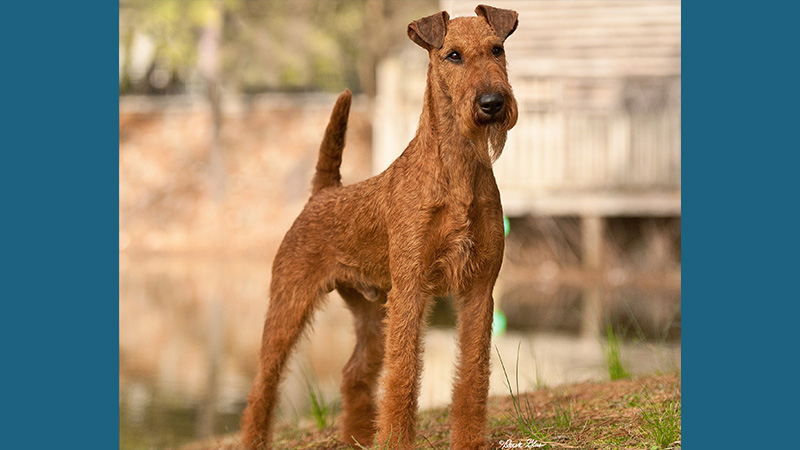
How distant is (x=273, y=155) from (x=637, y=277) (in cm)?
1030

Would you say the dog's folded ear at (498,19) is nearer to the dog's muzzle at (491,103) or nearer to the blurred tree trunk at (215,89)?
the dog's muzzle at (491,103)

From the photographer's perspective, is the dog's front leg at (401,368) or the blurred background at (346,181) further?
the blurred background at (346,181)

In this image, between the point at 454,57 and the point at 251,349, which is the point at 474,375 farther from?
the point at 251,349

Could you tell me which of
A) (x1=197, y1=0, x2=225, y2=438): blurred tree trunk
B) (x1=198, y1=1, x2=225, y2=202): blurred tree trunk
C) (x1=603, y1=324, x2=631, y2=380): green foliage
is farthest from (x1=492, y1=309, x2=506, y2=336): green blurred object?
(x1=198, y1=1, x2=225, y2=202): blurred tree trunk

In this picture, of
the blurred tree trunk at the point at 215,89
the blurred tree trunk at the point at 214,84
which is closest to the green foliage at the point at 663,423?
the blurred tree trunk at the point at 215,89

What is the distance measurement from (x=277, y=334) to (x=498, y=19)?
2052 mm

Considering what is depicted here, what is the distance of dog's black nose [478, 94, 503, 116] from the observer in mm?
3381

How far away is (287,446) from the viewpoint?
5.07m

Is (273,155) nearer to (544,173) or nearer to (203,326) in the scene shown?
(544,173)

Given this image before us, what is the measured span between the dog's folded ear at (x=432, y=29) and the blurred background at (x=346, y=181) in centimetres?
279

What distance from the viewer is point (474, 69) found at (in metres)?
3.52

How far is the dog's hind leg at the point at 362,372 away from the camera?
185 inches

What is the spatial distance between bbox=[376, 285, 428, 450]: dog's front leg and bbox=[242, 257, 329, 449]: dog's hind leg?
808 mm

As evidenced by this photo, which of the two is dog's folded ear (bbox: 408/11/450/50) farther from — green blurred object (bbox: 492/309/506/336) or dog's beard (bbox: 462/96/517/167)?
green blurred object (bbox: 492/309/506/336)
